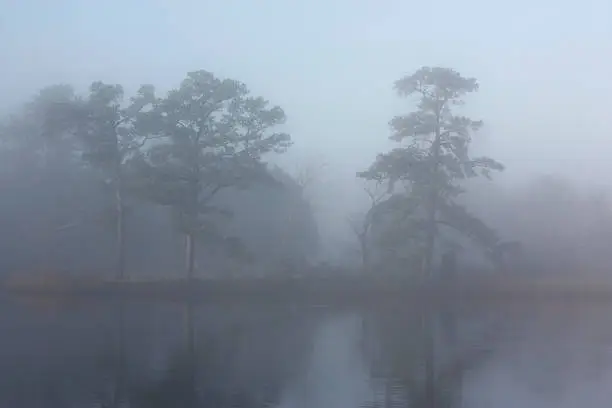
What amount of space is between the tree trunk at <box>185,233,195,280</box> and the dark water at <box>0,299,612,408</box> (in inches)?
170

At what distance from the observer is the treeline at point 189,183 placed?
27.4 metres

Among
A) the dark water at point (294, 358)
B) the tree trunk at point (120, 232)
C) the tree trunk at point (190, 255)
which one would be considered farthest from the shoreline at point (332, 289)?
the dark water at point (294, 358)

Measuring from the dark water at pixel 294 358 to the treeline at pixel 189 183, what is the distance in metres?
5.16

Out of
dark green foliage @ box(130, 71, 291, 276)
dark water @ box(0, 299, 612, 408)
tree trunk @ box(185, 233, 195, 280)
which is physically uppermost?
dark green foliage @ box(130, 71, 291, 276)

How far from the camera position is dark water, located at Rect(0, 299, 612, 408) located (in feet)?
36.3

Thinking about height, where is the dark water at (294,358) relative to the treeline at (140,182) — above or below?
below

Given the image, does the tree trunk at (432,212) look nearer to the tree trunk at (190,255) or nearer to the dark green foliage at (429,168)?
the dark green foliage at (429,168)

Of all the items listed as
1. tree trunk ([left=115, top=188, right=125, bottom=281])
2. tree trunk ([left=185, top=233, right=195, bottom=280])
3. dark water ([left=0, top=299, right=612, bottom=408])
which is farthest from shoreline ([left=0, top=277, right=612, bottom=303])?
dark water ([left=0, top=299, right=612, bottom=408])

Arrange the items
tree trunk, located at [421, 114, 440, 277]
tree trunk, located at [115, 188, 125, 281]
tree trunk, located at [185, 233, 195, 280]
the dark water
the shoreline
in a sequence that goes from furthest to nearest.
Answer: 1. tree trunk, located at [421, 114, 440, 277]
2. tree trunk, located at [115, 188, 125, 281]
3. tree trunk, located at [185, 233, 195, 280]
4. the shoreline
5. the dark water

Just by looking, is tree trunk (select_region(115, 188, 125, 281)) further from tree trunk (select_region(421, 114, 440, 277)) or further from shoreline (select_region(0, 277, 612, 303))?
tree trunk (select_region(421, 114, 440, 277))

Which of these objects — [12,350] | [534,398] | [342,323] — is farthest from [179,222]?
[534,398]

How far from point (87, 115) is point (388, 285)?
35.3 ft

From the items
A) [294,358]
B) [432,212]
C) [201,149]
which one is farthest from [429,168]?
[294,358]

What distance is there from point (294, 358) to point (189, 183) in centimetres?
1403
